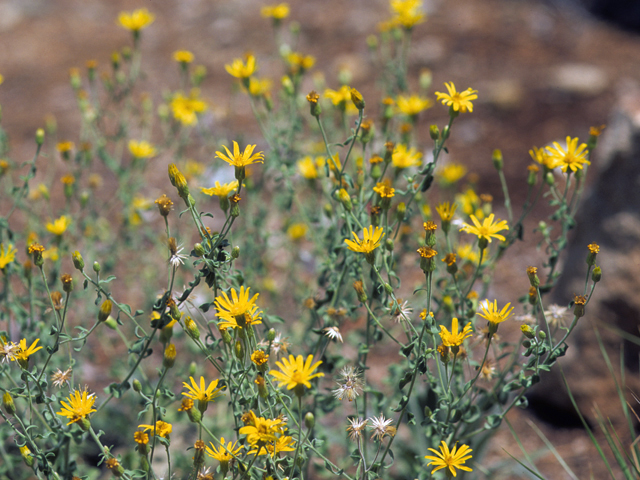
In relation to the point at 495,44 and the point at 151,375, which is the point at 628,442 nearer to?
the point at 151,375

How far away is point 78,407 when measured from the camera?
5.74 ft

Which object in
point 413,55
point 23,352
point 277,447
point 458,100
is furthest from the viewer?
point 413,55

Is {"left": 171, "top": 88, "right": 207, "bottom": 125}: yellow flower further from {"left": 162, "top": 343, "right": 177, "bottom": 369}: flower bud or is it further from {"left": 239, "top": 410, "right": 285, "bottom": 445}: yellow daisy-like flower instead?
{"left": 239, "top": 410, "right": 285, "bottom": 445}: yellow daisy-like flower

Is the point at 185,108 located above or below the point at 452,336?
above

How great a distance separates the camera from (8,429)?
2277 mm

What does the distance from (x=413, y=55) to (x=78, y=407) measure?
6.11m

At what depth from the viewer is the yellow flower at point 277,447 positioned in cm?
163

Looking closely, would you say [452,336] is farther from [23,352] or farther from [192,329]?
[23,352]

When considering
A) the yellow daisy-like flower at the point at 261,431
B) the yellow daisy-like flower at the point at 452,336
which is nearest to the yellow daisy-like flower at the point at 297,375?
the yellow daisy-like flower at the point at 261,431

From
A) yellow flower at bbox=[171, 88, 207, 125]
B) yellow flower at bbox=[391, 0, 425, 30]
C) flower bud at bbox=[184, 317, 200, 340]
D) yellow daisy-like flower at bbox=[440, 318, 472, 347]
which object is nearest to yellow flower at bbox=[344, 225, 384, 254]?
yellow daisy-like flower at bbox=[440, 318, 472, 347]

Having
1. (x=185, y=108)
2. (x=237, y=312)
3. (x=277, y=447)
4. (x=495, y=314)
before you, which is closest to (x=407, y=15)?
(x=185, y=108)

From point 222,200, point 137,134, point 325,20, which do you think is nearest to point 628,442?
point 222,200

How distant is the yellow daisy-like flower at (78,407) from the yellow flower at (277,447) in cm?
53

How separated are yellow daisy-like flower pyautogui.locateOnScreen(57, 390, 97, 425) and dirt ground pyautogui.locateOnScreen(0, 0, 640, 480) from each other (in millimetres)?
3382
